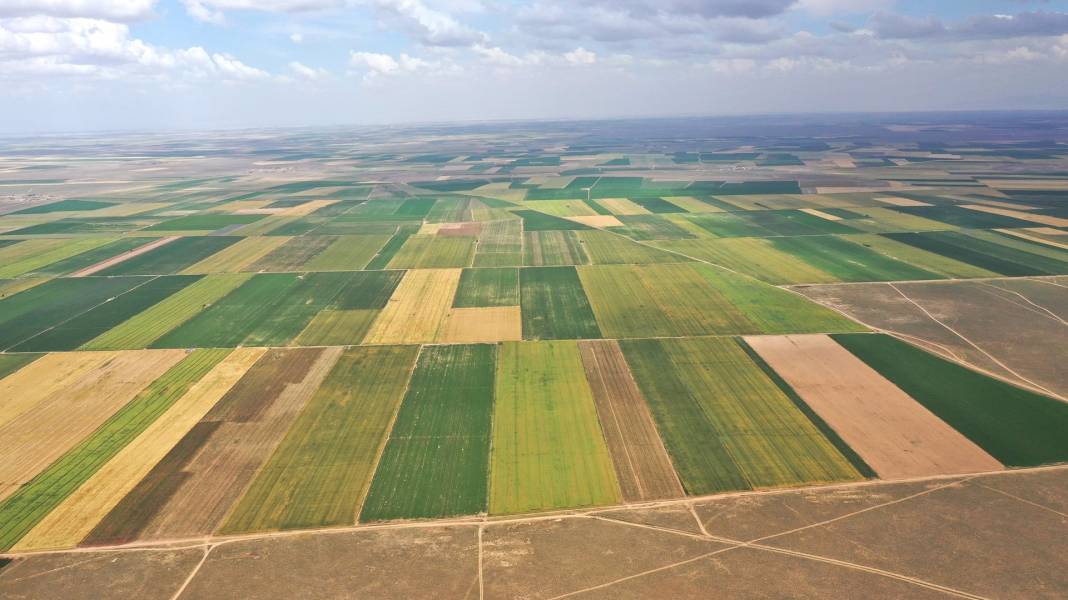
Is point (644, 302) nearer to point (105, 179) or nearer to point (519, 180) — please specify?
point (519, 180)

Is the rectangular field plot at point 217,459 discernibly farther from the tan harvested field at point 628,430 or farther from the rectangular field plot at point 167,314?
the tan harvested field at point 628,430

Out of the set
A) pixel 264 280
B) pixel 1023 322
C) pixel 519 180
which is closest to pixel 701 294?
pixel 1023 322

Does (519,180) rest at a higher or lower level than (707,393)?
higher

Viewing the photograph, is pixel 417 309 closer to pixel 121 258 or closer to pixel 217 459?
pixel 217 459

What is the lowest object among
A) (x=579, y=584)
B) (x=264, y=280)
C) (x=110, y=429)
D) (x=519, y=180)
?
(x=579, y=584)

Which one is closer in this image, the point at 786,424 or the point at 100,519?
the point at 100,519

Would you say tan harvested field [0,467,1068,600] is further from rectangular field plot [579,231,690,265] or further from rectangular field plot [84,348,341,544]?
rectangular field plot [579,231,690,265]

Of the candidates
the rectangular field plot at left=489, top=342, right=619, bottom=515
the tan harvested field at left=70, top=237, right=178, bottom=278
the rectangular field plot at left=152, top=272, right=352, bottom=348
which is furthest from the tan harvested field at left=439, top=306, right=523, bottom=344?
the tan harvested field at left=70, top=237, right=178, bottom=278

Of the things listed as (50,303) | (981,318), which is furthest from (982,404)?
(50,303)
